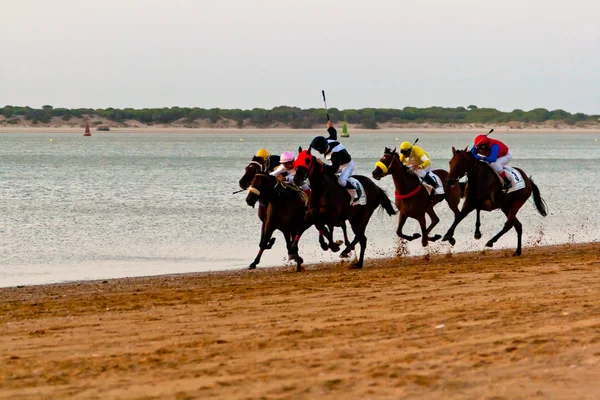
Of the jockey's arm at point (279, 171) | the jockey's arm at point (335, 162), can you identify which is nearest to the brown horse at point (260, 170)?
the jockey's arm at point (279, 171)

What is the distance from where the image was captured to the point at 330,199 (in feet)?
52.4

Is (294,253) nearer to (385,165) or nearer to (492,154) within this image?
(385,165)

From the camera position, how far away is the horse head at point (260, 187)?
621 inches

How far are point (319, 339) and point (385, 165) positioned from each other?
8.81 metres

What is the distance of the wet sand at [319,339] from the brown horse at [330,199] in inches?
84.9

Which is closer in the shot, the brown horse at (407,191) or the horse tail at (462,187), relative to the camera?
the brown horse at (407,191)

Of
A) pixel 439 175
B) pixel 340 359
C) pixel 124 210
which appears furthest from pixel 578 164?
pixel 340 359

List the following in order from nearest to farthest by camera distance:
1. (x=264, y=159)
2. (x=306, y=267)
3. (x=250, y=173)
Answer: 1. (x=250, y=173)
2. (x=264, y=159)
3. (x=306, y=267)

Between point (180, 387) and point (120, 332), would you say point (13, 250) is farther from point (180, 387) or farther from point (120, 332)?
point (180, 387)

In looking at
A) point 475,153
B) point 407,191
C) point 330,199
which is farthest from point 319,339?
point 475,153

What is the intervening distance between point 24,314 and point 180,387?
15.2ft

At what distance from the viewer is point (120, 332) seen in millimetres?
9523

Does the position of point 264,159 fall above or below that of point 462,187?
above

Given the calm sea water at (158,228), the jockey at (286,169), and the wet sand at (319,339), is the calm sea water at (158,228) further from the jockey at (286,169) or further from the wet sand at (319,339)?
the wet sand at (319,339)
